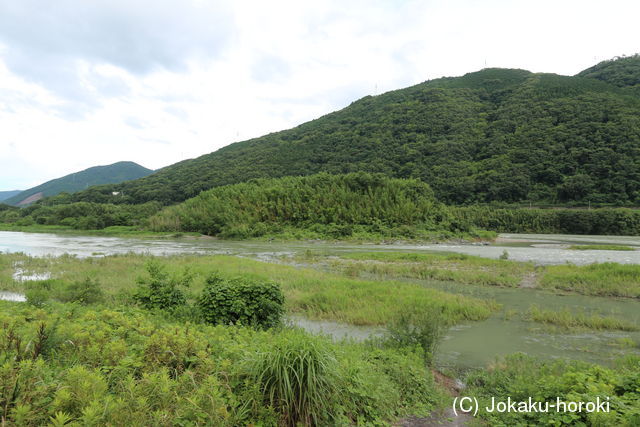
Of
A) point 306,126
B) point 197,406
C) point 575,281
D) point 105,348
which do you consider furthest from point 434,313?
point 306,126

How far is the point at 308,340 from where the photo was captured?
179 inches

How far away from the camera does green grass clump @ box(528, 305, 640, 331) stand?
1117cm

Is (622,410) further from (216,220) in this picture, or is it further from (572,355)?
(216,220)

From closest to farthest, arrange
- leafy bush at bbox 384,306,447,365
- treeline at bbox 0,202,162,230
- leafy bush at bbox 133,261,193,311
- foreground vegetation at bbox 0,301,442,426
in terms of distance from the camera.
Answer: foreground vegetation at bbox 0,301,442,426 → leafy bush at bbox 384,306,447,365 → leafy bush at bbox 133,261,193,311 → treeline at bbox 0,202,162,230

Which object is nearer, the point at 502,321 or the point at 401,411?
the point at 401,411

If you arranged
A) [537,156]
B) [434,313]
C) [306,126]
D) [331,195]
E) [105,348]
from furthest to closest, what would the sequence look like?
[306,126] < [537,156] < [331,195] < [434,313] < [105,348]

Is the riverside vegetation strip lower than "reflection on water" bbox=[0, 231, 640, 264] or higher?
higher

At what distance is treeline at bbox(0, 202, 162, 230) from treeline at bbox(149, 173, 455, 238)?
16099 millimetres

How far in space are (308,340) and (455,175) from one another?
10783 cm

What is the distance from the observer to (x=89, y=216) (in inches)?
3378

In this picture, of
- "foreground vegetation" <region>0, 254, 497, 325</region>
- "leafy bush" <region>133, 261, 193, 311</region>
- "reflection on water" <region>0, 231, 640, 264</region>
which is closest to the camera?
"leafy bush" <region>133, 261, 193, 311</region>

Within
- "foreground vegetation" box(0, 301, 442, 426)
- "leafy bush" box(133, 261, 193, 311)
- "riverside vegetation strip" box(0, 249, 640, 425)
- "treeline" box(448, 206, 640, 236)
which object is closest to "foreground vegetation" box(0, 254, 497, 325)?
"leafy bush" box(133, 261, 193, 311)

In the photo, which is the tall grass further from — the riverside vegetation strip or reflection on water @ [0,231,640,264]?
reflection on water @ [0,231,640,264]

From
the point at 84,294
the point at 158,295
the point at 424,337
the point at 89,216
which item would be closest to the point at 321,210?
the point at 84,294
